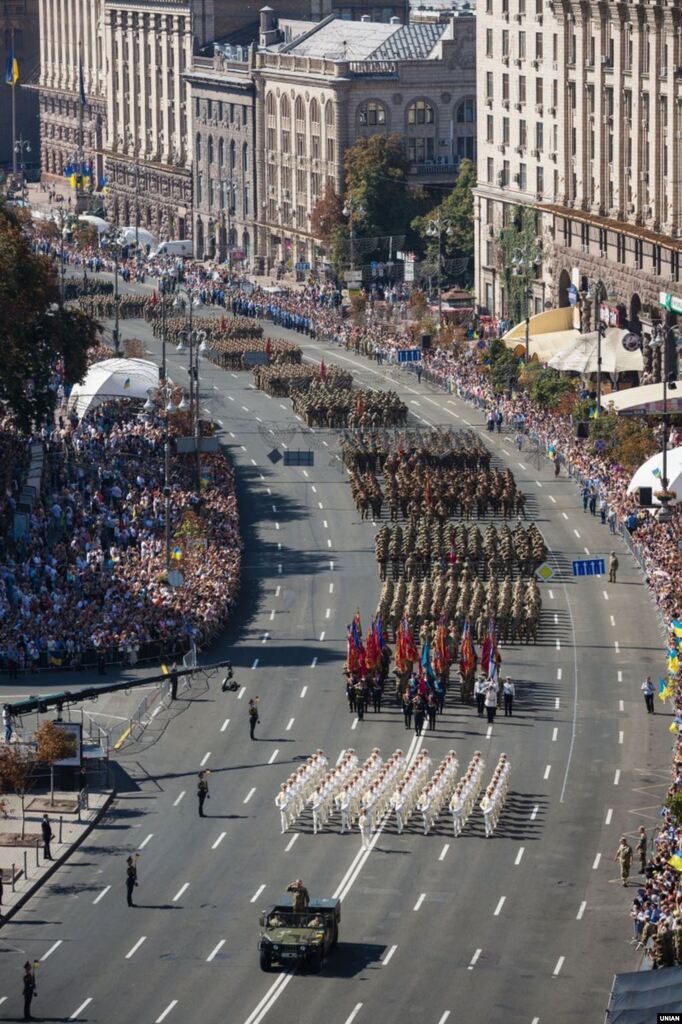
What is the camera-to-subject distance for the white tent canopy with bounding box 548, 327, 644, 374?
126 meters

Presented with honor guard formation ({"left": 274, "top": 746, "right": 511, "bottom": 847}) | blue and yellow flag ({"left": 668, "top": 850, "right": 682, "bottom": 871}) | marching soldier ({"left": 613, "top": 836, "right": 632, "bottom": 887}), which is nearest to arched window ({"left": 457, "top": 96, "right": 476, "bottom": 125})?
honor guard formation ({"left": 274, "top": 746, "right": 511, "bottom": 847})

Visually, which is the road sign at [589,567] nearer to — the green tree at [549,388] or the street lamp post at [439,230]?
the green tree at [549,388]

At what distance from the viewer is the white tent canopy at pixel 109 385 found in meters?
125

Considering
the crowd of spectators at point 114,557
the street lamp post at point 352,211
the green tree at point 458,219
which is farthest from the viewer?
the street lamp post at point 352,211

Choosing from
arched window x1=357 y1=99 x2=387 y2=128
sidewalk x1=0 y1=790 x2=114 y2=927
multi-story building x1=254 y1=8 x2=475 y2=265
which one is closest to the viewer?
sidewalk x1=0 y1=790 x2=114 y2=927

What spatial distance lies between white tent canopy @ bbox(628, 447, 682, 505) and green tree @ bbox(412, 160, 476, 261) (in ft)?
223

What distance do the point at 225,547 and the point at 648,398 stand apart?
76.0ft

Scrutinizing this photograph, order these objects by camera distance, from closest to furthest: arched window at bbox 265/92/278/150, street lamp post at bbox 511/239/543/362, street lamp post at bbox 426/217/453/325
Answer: street lamp post at bbox 511/239/543/362 → street lamp post at bbox 426/217/453/325 → arched window at bbox 265/92/278/150

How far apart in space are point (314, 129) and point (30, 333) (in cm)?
7651

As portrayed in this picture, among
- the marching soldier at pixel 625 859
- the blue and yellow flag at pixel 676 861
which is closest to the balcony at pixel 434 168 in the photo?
the marching soldier at pixel 625 859

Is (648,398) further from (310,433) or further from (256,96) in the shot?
(256,96)

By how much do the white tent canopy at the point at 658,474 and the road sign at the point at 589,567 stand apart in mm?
4008

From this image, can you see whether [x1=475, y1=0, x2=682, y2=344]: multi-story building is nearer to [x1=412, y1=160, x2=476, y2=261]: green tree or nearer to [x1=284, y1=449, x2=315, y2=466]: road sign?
[x1=412, y1=160, x2=476, y2=261]: green tree

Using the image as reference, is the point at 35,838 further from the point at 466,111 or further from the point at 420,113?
the point at 466,111
